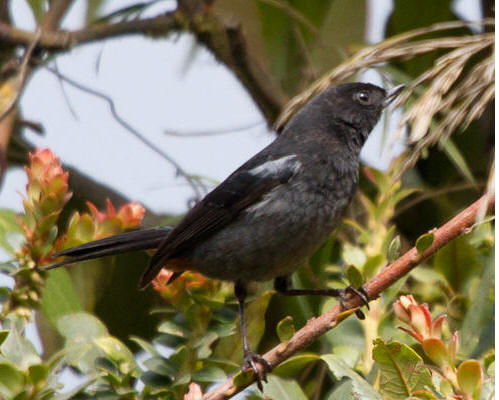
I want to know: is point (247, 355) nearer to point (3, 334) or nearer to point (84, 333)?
point (84, 333)

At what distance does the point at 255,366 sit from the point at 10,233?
0.92m

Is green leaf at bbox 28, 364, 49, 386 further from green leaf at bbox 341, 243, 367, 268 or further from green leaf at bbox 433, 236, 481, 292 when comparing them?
green leaf at bbox 433, 236, 481, 292

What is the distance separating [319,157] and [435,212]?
26.3 inches

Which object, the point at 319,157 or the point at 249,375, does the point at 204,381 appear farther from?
the point at 319,157

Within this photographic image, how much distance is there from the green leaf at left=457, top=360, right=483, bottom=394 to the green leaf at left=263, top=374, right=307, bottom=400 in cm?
66

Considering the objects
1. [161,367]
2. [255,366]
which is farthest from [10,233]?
[255,366]

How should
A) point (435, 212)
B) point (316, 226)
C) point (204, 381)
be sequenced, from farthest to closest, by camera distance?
point (435, 212), point (316, 226), point (204, 381)

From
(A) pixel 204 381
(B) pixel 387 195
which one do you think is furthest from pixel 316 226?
(A) pixel 204 381

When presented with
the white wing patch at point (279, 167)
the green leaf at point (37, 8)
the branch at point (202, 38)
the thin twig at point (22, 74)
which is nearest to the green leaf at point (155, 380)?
the white wing patch at point (279, 167)

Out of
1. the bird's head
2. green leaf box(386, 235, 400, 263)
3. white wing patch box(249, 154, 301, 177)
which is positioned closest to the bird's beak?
the bird's head

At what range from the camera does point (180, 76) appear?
4598 mm

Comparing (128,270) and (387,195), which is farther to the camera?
(128,270)

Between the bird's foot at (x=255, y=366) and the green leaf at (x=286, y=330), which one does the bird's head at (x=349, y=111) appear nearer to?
the bird's foot at (x=255, y=366)

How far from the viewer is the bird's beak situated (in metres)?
3.76
